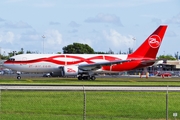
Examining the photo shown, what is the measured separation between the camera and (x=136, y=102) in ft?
80.9

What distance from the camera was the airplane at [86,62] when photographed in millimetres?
61250

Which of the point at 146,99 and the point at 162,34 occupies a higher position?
the point at 162,34

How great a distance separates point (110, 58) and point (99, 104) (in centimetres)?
4133

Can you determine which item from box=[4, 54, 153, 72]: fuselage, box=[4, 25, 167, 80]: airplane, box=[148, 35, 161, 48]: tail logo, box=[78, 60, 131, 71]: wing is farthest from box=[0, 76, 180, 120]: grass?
box=[148, 35, 161, 48]: tail logo

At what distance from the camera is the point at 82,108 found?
22.5 metres

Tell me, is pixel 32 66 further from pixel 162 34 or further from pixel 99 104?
pixel 99 104

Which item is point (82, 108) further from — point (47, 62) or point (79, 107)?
point (47, 62)

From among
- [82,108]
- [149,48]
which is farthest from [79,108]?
[149,48]

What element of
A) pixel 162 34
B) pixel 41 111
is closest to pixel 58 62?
pixel 162 34

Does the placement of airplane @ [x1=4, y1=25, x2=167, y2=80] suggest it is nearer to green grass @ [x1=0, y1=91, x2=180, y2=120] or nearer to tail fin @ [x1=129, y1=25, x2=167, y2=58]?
tail fin @ [x1=129, y1=25, x2=167, y2=58]

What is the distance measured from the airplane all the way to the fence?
35.0 meters

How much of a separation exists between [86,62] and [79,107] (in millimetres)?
40190

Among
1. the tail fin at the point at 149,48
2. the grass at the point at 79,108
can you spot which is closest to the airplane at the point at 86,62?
the tail fin at the point at 149,48

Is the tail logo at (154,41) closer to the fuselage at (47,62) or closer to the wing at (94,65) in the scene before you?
the fuselage at (47,62)
